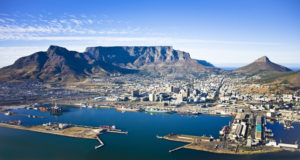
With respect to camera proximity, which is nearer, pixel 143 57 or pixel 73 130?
pixel 73 130

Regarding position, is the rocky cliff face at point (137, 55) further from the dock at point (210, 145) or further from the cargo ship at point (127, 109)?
the dock at point (210, 145)

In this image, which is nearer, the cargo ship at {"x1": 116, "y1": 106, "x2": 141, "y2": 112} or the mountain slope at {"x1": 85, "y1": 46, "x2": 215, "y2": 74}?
the cargo ship at {"x1": 116, "y1": 106, "x2": 141, "y2": 112}

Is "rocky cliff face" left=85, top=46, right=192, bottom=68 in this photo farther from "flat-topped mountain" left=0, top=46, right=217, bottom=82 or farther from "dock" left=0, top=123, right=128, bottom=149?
"dock" left=0, top=123, right=128, bottom=149

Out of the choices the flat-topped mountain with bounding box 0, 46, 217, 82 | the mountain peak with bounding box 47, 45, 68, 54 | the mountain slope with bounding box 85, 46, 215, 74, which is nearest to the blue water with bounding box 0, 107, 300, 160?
the flat-topped mountain with bounding box 0, 46, 217, 82

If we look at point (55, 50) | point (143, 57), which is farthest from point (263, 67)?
point (55, 50)

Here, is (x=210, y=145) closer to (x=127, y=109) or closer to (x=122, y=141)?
(x=122, y=141)

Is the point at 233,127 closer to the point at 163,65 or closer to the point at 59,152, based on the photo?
the point at 59,152

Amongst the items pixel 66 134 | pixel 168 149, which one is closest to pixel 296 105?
pixel 168 149
